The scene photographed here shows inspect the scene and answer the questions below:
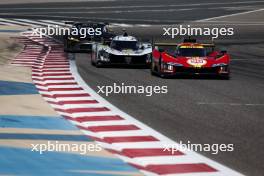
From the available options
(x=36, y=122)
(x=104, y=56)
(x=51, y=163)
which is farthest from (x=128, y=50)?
(x=51, y=163)

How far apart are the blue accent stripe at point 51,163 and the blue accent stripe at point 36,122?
198cm

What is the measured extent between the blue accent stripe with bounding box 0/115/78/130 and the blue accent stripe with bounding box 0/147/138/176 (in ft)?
6.51

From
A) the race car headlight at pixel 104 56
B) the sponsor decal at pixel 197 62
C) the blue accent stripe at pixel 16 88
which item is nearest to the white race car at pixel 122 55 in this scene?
the race car headlight at pixel 104 56

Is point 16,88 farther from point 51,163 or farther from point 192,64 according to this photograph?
point 51,163

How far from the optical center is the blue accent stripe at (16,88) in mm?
16420

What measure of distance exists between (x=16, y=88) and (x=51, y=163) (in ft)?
26.1

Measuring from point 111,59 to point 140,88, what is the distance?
20.3ft

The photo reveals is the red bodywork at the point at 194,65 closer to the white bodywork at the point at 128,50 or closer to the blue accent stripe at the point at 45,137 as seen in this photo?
the white bodywork at the point at 128,50

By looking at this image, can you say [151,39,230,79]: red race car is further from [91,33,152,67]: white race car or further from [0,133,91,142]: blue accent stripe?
[0,133,91,142]: blue accent stripe

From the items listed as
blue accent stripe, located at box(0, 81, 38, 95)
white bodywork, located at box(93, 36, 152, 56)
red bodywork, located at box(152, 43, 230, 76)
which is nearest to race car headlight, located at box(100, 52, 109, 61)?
white bodywork, located at box(93, 36, 152, 56)

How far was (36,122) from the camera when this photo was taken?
12.7 meters

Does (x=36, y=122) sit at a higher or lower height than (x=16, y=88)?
higher

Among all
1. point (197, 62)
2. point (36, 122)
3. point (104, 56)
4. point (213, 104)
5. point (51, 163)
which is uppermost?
point (51, 163)

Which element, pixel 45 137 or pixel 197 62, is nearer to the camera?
pixel 45 137
